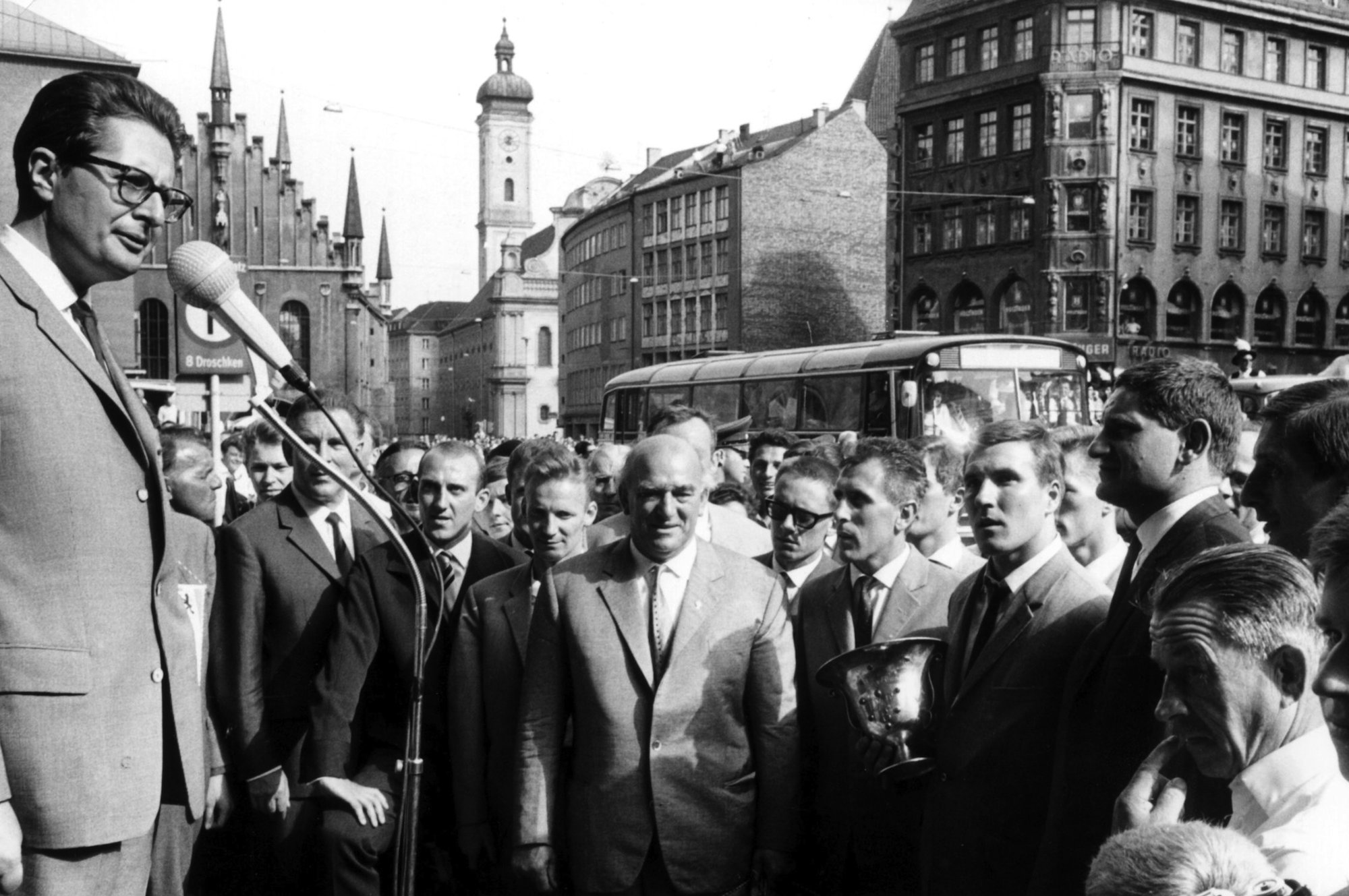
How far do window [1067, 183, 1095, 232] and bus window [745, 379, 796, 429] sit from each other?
1245 inches

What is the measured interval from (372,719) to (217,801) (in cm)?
63

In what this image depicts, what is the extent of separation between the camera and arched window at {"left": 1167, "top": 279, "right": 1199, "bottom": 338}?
52719 millimetres

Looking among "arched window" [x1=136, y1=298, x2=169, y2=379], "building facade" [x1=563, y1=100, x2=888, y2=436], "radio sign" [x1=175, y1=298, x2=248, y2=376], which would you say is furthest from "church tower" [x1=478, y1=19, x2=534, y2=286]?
"radio sign" [x1=175, y1=298, x2=248, y2=376]

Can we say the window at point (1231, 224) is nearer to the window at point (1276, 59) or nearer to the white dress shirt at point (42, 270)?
the window at point (1276, 59)

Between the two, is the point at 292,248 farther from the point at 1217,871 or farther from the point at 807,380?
the point at 1217,871

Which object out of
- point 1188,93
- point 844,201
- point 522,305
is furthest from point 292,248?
point 522,305

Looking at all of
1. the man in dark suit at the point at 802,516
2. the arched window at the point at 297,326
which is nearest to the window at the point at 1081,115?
the arched window at the point at 297,326

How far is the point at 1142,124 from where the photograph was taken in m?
52.3

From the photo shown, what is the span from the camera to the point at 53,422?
8.39 ft

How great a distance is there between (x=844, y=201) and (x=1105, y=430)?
66.2 m

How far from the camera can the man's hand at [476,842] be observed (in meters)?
4.55

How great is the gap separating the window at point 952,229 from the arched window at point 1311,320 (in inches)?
602

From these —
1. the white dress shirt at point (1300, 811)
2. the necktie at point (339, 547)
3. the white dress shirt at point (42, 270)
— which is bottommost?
the white dress shirt at point (1300, 811)

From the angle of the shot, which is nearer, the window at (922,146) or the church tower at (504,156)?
the window at (922,146)
